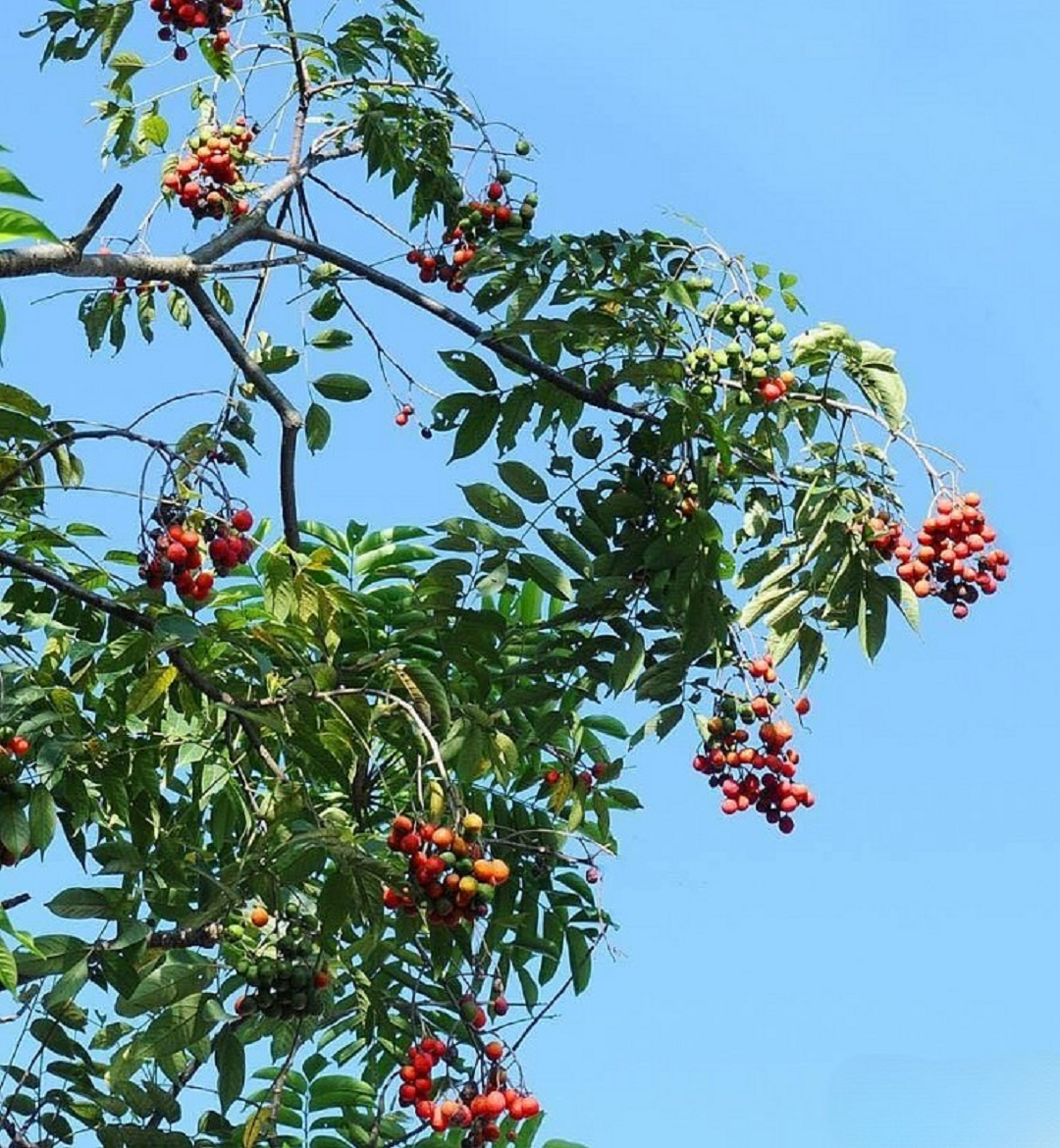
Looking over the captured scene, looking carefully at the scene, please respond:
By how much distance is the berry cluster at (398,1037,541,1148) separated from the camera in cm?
407

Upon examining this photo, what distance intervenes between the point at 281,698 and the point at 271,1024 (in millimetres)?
949

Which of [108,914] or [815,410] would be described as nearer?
Answer: [108,914]

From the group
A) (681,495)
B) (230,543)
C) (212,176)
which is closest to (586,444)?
(681,495)

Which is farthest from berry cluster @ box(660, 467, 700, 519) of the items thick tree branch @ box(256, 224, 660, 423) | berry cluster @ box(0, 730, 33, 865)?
berry cluster @ box(0, 730, 33, 865)

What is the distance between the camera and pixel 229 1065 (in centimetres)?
429

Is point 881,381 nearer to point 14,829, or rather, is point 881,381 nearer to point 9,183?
point 14,829

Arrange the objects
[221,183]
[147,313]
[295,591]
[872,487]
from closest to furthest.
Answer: [295,591]
[872,487]
[221,183]
[147,313]

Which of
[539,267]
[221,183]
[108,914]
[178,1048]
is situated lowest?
[178,1048]

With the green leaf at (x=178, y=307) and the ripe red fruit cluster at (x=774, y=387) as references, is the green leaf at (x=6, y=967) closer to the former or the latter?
the ripe red fruit cluster at (x=774, y=387)

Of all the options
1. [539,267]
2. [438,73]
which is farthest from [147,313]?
[539,267]

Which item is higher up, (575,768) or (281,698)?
(575,768)

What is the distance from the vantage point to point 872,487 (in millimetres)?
4344

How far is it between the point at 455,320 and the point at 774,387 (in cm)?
98

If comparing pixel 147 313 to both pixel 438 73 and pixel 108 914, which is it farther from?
pixel 108 914
